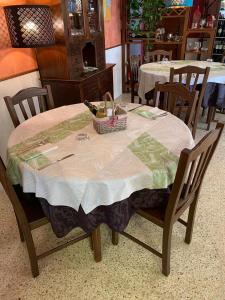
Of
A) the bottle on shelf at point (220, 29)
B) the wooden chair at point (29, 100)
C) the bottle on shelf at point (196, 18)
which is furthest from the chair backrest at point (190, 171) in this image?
the bottle on shelf at point (220, 29)

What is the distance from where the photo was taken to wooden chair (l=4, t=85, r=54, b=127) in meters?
1.77

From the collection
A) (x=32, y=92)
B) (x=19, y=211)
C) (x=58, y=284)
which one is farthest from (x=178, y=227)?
(x=32, y=92)

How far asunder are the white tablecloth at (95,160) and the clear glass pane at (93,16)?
1.68 metres

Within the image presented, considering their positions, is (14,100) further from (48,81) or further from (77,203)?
(77,203)

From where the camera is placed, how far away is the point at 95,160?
1.22 metres

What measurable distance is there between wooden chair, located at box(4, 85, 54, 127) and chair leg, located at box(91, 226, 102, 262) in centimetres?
Result: 102

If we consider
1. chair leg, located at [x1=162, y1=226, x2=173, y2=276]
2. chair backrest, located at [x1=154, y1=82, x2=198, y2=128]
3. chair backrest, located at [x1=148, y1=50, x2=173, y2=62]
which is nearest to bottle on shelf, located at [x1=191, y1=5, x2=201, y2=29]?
chair backrest, located at [x1=148, y1=50, x2=173, y2=62]

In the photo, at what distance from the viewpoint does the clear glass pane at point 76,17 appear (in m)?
2.35

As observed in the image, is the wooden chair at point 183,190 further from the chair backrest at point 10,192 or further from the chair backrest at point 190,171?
the chair backrest at point 10,192

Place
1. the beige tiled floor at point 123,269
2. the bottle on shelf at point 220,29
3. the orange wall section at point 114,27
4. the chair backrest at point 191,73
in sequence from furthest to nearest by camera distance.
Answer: the bottle on shelf at point 220,29 < the orange wall section at point 114,27 < the chair backrest at point 191,73 < the beige tiled floor at point 123,269

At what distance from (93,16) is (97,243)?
2.54 meters

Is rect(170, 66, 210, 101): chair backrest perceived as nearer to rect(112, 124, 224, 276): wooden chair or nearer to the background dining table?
the background dining table

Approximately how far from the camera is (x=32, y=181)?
116 cm

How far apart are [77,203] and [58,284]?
2.13ft
